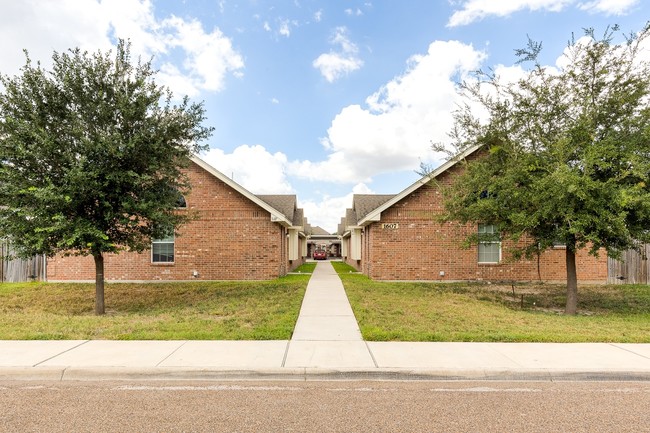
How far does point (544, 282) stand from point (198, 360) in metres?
14.8

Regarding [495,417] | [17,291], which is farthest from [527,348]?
[17,291]

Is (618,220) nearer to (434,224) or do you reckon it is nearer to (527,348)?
(527,348)

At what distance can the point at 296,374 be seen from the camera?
5211 mm


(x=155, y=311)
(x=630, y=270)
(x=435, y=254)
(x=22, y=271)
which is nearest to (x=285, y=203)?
(x=435, y=254)

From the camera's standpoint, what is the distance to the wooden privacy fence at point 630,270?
15.9 metres

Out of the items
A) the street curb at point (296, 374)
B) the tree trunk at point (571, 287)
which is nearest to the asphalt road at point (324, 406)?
the street curb at point (296, 374)

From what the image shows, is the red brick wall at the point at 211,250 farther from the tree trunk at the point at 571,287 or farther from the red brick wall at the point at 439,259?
the tree trunk at the point at 571,287

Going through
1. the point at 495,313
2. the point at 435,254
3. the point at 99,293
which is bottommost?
the point at 495,313

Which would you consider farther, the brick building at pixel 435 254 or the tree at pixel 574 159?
the brick building at pixel 435 254

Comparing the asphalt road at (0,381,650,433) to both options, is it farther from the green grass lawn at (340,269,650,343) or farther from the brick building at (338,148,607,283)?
the brick building at (338,148,607,283)

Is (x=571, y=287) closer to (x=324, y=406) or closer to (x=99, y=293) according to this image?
(x=324, y=406)

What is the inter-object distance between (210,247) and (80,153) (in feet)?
24.4

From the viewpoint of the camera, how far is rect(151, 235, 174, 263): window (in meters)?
15.9

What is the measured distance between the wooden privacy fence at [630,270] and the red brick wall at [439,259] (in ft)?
0.97
